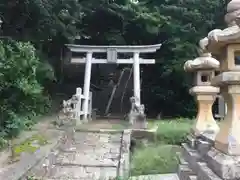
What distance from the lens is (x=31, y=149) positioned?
21.0 feet

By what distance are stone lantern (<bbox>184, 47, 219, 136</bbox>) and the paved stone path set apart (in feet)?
6.56

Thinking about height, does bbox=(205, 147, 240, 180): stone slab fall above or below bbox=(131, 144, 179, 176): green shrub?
above

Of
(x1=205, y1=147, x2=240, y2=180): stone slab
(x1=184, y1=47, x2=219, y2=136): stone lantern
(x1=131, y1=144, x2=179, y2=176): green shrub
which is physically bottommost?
(x1=131, y1=144, x2=179, y2=176): green shrub

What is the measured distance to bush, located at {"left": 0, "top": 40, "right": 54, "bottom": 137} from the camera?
22.7 feet

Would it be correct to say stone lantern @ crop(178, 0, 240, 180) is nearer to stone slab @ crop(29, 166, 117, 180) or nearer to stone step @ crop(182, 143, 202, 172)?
stone step @ crop(182, 143, 202, 172)

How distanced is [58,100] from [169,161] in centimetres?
1008

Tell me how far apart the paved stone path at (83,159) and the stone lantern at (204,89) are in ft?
6.56

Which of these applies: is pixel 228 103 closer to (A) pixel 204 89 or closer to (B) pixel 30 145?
(A) pixel 204 89

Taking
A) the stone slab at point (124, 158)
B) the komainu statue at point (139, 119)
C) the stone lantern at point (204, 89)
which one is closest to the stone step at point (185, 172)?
the stone lantern at point (204, 89)

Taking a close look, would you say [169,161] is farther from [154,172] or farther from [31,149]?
[31,149]

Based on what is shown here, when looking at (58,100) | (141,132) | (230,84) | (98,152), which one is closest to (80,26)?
(58,100)

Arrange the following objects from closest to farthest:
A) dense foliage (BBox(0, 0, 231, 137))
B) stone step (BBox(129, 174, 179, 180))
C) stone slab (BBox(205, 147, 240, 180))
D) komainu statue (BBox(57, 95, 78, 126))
→ stone slab (BBox(205, 147, 240, 180)) → stone step (BBox(129, 174, 179, 180)) → komainu statue (BBox(57, 95, 78, 126)) → dense foliage (BBox(0, 0, 231, 137))

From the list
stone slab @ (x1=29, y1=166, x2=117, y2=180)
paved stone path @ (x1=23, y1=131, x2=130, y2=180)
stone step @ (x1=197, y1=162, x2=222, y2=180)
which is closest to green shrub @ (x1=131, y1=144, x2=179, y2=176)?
paved stone path @ (x1=23, y1=131, x2=130, y2=180)

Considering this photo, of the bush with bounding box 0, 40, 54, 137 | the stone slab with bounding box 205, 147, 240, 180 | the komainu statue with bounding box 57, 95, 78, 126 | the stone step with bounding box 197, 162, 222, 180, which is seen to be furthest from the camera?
the komainu statue with bounding box 57, 95, 78, 126
